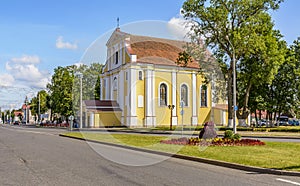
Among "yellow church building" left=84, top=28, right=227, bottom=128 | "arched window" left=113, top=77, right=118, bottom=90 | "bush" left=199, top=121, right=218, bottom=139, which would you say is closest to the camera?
"bush" left=199, top=121, right=218, bottom=139

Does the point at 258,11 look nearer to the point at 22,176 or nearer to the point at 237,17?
the point at 237,17

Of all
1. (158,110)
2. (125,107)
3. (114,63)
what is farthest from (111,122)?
(114,63)

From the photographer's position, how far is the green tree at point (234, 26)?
126 feet

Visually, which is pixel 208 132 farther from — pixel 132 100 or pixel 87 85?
pixel 132 100

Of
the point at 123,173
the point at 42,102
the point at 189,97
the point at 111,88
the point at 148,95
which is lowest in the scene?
the point at 123,173

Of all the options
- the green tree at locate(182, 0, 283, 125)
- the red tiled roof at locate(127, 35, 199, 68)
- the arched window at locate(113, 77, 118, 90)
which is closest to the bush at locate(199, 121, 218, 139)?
the red tiled roof at locate(127, 35, 199, 68)

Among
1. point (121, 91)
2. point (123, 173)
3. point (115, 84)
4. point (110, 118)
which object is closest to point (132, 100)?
point (121, 91)

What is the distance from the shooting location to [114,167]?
1203 cm

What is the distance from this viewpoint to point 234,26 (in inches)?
1601

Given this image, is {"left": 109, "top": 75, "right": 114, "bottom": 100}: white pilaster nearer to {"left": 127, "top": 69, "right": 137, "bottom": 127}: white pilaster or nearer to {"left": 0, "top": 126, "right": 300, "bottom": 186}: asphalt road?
{"left": 127, "top": 69, "right": 137, "bottom": 127}: white pilaster

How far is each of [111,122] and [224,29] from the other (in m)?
24.4

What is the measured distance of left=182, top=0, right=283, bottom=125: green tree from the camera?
38.3 meters

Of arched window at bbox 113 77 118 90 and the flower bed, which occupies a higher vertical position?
arched window at bbox 113 77 118 90

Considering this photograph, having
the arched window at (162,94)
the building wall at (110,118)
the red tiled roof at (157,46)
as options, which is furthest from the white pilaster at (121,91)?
the red tiled roof at (157,46)
